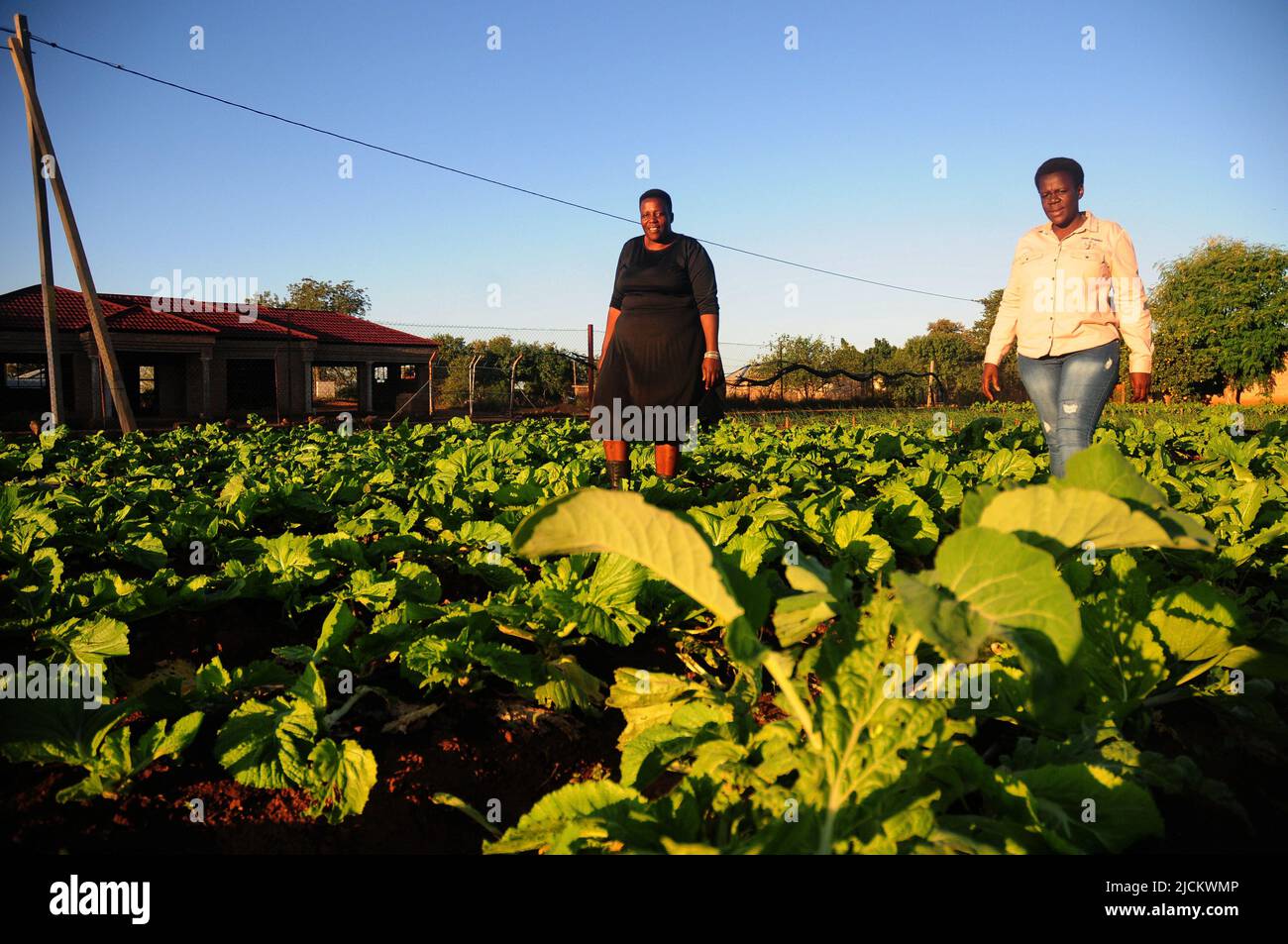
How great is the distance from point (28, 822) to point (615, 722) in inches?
48.7

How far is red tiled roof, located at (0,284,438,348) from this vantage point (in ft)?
81.4

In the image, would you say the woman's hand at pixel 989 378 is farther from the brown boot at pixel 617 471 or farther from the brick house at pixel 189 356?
the brick house at pixel 189 356

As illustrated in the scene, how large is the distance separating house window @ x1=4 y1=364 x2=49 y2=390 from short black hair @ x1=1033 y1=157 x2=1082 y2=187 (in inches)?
1210

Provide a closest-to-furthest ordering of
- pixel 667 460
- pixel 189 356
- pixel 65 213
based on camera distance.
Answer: pixel 667 460
pixel 65 213
pixel 189 356

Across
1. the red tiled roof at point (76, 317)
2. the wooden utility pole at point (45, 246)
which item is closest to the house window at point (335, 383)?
the red tiled roof at point (76, 317)

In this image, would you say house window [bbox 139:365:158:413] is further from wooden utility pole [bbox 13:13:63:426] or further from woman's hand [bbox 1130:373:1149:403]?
woman's hand [bbox 1130:373:1149:403]

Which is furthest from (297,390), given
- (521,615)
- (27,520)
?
(521,615)

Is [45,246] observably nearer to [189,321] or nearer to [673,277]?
[189,321]

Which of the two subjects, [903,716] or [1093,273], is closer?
[903,716]

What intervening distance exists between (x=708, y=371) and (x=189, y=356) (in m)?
27.8

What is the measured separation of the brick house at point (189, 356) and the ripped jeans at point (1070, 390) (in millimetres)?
18848

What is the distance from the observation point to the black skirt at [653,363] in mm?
4980

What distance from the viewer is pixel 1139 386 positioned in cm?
404

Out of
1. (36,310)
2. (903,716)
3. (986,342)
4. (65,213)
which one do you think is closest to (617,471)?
(903,716)
